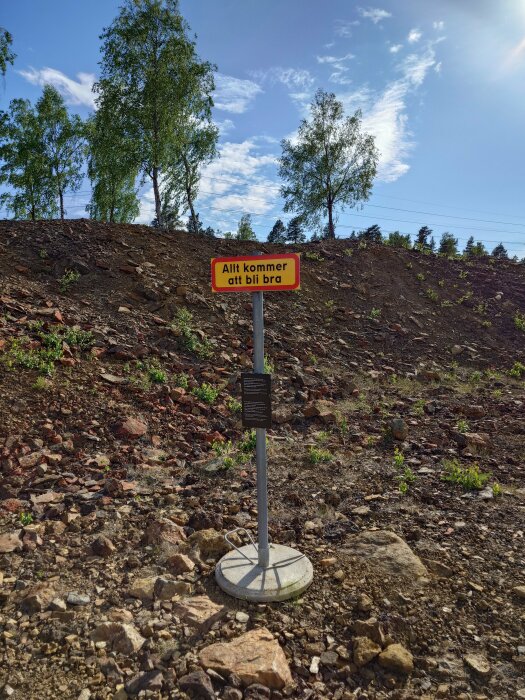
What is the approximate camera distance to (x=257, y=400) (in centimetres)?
401

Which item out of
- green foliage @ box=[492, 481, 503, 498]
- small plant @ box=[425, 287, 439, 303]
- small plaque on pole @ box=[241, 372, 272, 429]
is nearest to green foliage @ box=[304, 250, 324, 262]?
small plant @ box=[425, 287, 439, 303]

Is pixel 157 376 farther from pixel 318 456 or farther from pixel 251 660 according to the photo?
pixel 251 660

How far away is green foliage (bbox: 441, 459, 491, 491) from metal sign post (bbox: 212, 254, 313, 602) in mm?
2853

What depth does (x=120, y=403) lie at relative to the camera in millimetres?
7668

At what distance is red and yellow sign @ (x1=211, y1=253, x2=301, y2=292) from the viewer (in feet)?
12.4

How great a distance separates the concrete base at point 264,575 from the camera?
377 cm

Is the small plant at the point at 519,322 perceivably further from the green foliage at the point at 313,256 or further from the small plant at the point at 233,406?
the small plant at the point at 233,406

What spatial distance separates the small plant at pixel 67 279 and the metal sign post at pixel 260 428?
863 centimetres

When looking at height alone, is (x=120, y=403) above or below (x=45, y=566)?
above

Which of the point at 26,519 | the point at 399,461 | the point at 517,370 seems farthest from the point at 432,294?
the point at 26,519

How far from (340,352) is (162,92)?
15.4 metres

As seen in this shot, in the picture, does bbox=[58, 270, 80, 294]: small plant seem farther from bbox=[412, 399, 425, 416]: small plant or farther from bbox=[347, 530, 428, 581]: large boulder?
bbox=[347, 530, 428, 581]: large boulder

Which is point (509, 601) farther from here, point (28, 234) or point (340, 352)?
point (28, 234)

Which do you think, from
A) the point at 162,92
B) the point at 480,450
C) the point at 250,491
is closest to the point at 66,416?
the point at 250,491
